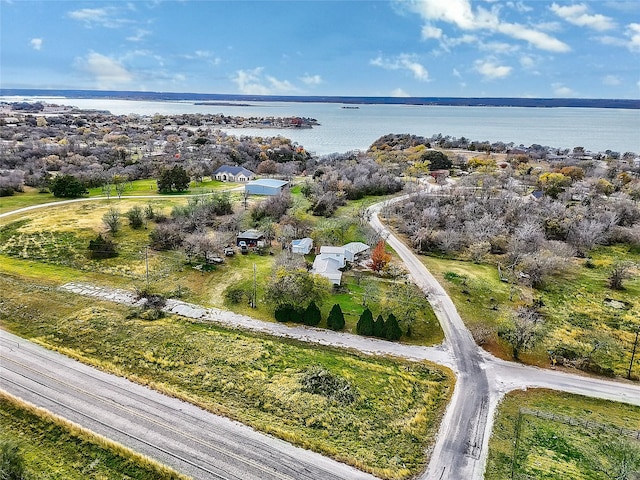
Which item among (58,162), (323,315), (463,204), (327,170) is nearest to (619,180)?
(463,204)

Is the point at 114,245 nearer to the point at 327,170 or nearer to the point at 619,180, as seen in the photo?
the point at 327,170

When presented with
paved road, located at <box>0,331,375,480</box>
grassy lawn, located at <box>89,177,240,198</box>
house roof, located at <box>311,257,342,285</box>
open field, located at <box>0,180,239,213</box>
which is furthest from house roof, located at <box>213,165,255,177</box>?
paved road, located at <box>0,331,375,480</box>

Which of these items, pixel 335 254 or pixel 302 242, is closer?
pixel 335 254

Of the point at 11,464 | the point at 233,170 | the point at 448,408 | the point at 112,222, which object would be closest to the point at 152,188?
the point at 233,170

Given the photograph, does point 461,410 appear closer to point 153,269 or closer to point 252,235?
point 252,235

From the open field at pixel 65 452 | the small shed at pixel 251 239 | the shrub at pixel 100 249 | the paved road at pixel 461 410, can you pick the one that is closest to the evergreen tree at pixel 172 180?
the shrub at pixel 100 249

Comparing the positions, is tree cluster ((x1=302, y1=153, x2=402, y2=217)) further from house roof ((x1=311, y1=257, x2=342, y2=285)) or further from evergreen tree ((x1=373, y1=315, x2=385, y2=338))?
evergreen tree ((x1=373, y1=315, x2=385, y2=338))
